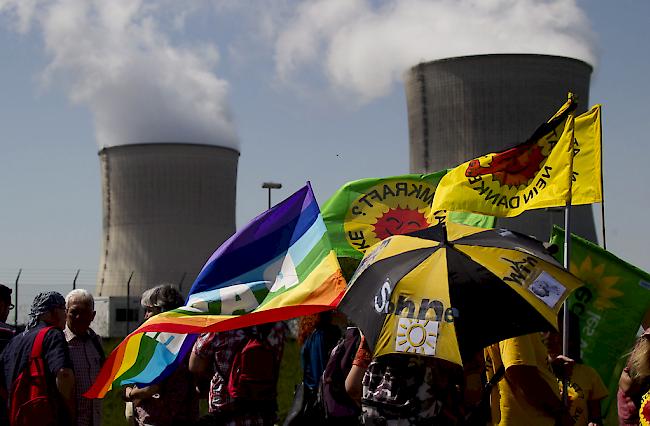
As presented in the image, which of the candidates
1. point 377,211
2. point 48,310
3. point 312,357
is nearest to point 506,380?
point 312,357

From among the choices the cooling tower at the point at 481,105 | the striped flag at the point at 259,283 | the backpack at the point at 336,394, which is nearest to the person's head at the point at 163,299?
the striped flag at the point at 259,283

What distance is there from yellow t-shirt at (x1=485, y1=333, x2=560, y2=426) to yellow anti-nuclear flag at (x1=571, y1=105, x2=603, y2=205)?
93 cm

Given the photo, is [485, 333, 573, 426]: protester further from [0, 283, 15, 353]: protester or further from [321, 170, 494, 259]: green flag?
[321, 170, 494, 259]: green flag

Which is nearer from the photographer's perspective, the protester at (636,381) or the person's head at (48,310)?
the protester at (636,381)

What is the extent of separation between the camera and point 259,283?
4461 mm

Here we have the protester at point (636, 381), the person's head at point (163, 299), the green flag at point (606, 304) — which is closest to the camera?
the protester at point (636, 381)

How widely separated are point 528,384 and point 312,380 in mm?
1597

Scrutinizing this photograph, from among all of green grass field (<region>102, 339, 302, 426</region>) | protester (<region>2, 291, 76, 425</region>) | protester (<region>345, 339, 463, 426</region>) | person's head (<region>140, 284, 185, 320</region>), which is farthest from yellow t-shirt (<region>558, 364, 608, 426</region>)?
green grass field (<region>102, 339, 302, 426</region>)

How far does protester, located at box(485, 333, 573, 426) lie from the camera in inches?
140

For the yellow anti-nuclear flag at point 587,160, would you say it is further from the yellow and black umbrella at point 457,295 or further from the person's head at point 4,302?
the person's head at point 4,302

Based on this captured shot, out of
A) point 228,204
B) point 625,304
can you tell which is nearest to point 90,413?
point 625,304

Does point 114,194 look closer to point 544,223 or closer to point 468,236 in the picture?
point 544,223

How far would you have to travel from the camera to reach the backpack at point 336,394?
4551 millimetres

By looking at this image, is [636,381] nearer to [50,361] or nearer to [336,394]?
[336,394]
